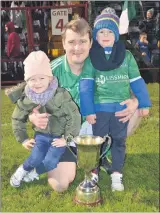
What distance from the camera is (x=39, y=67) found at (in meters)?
3.30

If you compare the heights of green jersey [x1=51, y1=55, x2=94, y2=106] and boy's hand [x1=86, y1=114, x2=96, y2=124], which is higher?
green jersey [x1=51, y1=55, x2=94, y2=106]

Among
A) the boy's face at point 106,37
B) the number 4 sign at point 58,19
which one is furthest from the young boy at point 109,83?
the number 4 sign at point 58,19

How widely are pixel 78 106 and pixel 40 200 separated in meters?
0.89

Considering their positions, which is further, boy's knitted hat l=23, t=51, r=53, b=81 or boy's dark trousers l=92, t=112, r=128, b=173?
boy's dark trousers l=92, t=112, r=128, b=173

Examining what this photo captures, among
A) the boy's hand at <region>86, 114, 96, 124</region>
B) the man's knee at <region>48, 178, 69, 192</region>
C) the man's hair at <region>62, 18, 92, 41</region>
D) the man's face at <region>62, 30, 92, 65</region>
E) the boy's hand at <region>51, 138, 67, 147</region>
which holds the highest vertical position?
the man's hair at <region>62, 18, 92, 41</region>

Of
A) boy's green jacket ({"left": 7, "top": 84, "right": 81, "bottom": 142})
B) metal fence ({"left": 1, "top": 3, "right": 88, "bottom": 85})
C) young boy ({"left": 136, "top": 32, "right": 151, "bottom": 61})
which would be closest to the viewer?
boy's green jacket ({"left": 7, "top": 84, "right": 81, "bottom": 142})

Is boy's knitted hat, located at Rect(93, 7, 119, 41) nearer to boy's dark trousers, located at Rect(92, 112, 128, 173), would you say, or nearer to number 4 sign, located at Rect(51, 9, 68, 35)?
boy's dark trousers, located at Rect(92, 112, 128, 173)

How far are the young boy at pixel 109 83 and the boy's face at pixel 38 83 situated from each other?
13.8 inches

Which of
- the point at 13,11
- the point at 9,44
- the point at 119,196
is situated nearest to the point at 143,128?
the point at 119,196

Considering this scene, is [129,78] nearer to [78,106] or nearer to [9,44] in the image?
[78,106]

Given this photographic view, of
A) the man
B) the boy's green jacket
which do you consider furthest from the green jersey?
the boy's green jacket

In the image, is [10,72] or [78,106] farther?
[10,72]

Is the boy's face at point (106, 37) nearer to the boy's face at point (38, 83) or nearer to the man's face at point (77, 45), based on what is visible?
the man's face at point (77, 45)

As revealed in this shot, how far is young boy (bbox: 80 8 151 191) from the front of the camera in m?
3.51
